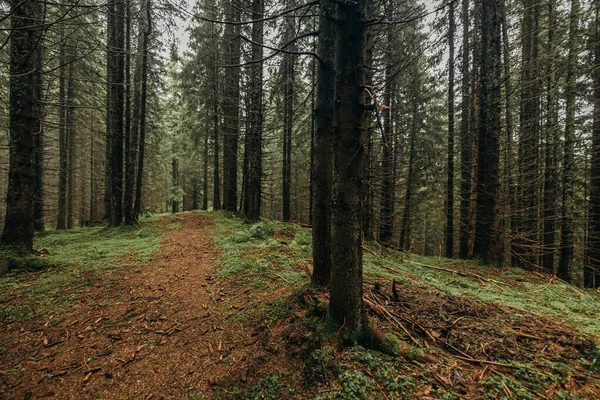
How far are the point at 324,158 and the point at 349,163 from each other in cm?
111

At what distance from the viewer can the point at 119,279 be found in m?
5.00

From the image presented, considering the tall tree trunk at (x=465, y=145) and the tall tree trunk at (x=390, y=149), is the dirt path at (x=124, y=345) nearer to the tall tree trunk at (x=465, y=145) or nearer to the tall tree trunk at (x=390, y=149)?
the tall tree trunk at (x=390, y=149)

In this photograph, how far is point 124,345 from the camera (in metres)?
3.30

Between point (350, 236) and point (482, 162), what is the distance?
8.76 meters

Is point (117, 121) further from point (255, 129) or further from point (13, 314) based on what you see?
point (13, 314)

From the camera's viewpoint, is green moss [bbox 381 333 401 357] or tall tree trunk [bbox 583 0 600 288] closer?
green moss [bbox 381 333 401 357]

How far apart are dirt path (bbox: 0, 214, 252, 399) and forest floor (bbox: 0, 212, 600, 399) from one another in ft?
0.05

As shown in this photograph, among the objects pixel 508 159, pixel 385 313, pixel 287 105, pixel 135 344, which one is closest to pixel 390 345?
pixel 385 313

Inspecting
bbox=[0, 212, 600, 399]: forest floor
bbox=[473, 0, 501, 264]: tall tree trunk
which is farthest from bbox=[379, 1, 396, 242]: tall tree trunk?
bbox=[0, 212, 600, 399]: forest floor

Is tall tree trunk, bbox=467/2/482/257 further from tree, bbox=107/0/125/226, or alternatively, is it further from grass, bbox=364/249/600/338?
tree, bbox=107/0/125/226

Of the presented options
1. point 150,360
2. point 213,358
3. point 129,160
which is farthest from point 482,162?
point 129,160

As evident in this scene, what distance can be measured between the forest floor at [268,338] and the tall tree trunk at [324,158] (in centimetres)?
57

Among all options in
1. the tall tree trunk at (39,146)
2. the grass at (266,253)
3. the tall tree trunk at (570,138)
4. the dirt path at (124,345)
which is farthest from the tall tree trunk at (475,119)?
the tall tree trunk at (39,146)

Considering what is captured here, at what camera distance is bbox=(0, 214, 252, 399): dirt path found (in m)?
2.68
